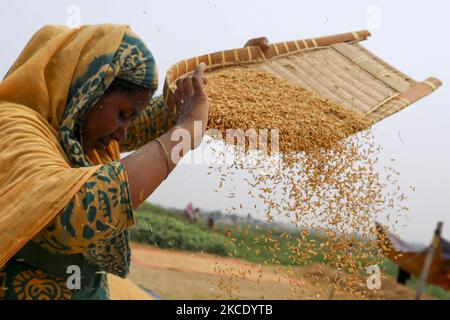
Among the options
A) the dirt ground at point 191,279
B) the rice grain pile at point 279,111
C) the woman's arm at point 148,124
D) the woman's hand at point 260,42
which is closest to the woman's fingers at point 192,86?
the rice grain pile at point 279,111

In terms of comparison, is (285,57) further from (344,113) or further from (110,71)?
(110,71)

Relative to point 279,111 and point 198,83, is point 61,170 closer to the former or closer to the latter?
point 198,83

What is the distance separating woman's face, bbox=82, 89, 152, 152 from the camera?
1.64 meters

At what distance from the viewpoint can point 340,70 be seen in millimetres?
2654

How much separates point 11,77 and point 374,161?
4.10 ft

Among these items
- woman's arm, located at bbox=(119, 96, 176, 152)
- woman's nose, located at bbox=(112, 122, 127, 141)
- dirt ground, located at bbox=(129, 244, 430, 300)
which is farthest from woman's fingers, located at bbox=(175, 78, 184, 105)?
dirt ground, located at bbox=(129, 244, 430, 300)

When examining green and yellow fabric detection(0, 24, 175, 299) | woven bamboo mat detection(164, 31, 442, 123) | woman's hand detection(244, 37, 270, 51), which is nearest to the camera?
green and yellow fabric detection(0, 24, 175, 299)

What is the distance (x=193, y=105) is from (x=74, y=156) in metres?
0.34

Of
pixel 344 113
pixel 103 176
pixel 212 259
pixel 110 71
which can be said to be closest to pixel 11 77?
pixel 110 71

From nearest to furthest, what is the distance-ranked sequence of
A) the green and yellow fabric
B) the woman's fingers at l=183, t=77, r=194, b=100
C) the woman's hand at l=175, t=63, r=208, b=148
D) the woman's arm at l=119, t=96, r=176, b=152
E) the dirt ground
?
the green and yellow fabric → the woman's hand at l=175, t=63, r=208, b=148 → the woman's fingers at l=183, t=77, r=194, b=100 → the woman's arm at l=119, t=96, r=176, b=152 → the dirt ground

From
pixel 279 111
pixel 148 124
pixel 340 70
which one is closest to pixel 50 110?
pixel 148 124

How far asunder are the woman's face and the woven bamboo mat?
59 centimetres

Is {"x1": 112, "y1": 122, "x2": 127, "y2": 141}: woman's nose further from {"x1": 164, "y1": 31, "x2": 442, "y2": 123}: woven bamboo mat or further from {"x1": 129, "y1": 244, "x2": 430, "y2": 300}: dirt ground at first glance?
{"x1": 129, "y1": 244, "x2": 430, "y2": 300}: dirt ground

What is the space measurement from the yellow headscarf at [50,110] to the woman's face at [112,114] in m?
0.04
